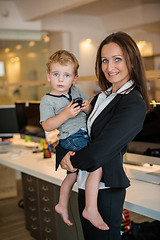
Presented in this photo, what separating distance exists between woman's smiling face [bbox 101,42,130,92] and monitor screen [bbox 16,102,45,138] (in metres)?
2.08

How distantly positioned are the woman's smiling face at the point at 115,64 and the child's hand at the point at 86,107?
0.62 feet

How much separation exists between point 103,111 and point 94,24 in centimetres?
204

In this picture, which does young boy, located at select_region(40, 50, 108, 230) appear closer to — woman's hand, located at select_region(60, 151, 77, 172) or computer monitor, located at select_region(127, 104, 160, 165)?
woman's hand, located at select_region(60, 151, 77, 172)

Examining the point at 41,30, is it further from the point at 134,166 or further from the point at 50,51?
the point at 134,166

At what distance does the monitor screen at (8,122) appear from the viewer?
4.32 metres

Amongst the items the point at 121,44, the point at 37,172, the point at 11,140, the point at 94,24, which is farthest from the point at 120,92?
the point at 11,140

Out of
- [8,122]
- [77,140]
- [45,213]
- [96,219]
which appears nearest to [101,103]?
[77,140]

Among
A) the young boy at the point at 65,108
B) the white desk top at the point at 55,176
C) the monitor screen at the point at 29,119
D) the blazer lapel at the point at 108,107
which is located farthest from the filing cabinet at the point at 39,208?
the blazer lapel at the point at 108,107

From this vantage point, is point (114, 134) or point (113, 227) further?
point (113, 227)

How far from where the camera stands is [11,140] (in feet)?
13.7

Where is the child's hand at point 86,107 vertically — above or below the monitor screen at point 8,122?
above

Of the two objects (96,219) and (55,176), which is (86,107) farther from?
(55,176)

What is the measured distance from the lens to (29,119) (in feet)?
12.5

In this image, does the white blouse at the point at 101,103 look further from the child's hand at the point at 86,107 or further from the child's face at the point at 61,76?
the child's face at the point at 61,76
